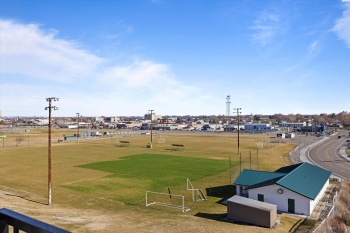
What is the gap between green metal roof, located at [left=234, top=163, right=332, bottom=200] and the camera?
3309 cm

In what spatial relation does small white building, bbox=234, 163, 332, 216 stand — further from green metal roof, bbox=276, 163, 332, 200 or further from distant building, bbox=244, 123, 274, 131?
distant building, bbox=244, 123, 274, 131

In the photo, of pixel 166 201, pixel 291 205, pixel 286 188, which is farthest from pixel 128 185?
pixel 291 205

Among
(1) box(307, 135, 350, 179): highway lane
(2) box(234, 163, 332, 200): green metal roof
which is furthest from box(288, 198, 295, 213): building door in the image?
(1) box(307, 135, 350, 179): highway lane

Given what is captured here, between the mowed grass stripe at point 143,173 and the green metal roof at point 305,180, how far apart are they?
16.2 m

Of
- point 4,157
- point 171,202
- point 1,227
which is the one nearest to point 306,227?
point 171,202

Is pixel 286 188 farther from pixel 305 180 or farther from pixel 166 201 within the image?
pixel 166 201

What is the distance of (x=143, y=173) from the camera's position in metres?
53.8

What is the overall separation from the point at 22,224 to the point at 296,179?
36.2 m

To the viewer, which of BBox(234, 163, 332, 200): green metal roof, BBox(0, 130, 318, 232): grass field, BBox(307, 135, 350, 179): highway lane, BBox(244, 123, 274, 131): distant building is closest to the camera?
BBox(0, 130, 318, 232): grass field

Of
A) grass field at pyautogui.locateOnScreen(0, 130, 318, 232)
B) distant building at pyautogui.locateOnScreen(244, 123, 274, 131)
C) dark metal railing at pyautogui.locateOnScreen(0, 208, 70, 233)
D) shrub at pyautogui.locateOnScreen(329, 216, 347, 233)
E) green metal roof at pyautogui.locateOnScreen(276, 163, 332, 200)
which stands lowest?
shrub at pyautogui.locateOnScreen(329, 216, 347, 233)

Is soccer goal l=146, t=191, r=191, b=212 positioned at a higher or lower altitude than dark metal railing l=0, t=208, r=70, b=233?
lower

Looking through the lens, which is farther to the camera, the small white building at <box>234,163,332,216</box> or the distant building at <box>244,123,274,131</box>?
the distant building at <box>244,123,274,131</box>

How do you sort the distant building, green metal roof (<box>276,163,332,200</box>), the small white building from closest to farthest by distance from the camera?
1. the small white building
2. green metal roof (<box>276,163,332,200</box>)
3. the distant building

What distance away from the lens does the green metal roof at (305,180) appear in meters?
32.8
